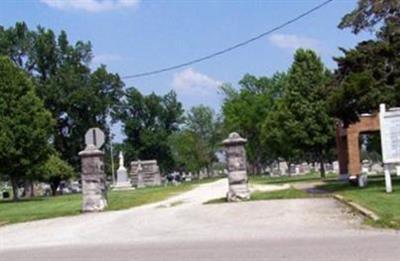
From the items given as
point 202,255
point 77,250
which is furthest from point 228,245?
point 77,250

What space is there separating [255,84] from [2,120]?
5982 centimetres

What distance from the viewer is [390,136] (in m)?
25.1

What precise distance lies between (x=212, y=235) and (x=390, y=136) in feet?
38.6

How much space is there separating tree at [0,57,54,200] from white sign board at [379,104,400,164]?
28.9 meters

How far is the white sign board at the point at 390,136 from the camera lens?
24953mm

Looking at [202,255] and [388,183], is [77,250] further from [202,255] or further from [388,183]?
[388,183]

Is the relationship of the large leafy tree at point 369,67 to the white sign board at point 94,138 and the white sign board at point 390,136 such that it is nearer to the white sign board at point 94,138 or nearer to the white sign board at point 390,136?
the white sign board at point 390,136

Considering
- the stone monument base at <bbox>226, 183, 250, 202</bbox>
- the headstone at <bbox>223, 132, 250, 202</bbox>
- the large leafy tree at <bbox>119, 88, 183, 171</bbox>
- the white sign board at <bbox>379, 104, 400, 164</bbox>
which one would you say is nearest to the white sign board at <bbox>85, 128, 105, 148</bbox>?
the headstone at <bbox>223, 132, 250, 202</bbox>

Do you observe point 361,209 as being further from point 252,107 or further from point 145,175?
point 252,107

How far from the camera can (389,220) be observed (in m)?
15.6

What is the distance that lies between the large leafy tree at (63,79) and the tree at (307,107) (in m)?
36.4

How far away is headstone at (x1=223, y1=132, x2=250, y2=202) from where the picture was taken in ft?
83.7

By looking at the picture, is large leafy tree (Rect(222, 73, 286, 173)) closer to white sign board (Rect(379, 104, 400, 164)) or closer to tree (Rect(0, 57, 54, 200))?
tree (Rect(0, 57, 54, 200))

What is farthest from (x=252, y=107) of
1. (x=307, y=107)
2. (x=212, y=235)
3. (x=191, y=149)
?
(x=212, y=235)
